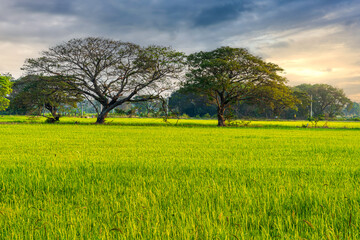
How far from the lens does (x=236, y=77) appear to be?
2978cm

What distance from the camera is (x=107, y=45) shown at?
93.1ft

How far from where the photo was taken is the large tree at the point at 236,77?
2856cm

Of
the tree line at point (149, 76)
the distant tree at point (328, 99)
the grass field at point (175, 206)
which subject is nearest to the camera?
the grass field at point (175, 206)

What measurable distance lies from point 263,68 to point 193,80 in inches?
334

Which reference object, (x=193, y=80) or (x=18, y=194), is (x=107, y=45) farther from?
(x=18, y=194)

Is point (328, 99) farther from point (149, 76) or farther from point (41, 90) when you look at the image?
point (41, 90)

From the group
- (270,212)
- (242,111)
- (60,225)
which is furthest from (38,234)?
(242,111)

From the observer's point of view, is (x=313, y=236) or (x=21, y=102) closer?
(x=313, y=236)

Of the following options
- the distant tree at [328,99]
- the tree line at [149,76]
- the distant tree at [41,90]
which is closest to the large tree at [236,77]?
the tree line at [149,76]

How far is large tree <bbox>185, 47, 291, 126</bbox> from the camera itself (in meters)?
28.6

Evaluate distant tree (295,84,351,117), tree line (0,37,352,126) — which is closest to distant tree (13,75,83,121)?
tree line (0,37,352,126)

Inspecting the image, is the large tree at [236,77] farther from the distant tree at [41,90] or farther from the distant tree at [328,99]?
the distant tree at [328,99]

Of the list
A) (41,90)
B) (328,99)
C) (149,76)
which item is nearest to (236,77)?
(149,76)

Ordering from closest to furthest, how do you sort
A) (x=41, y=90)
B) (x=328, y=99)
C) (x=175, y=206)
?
(x=175, y=206) < (x=41, y=90) < (x=328, y=99)
